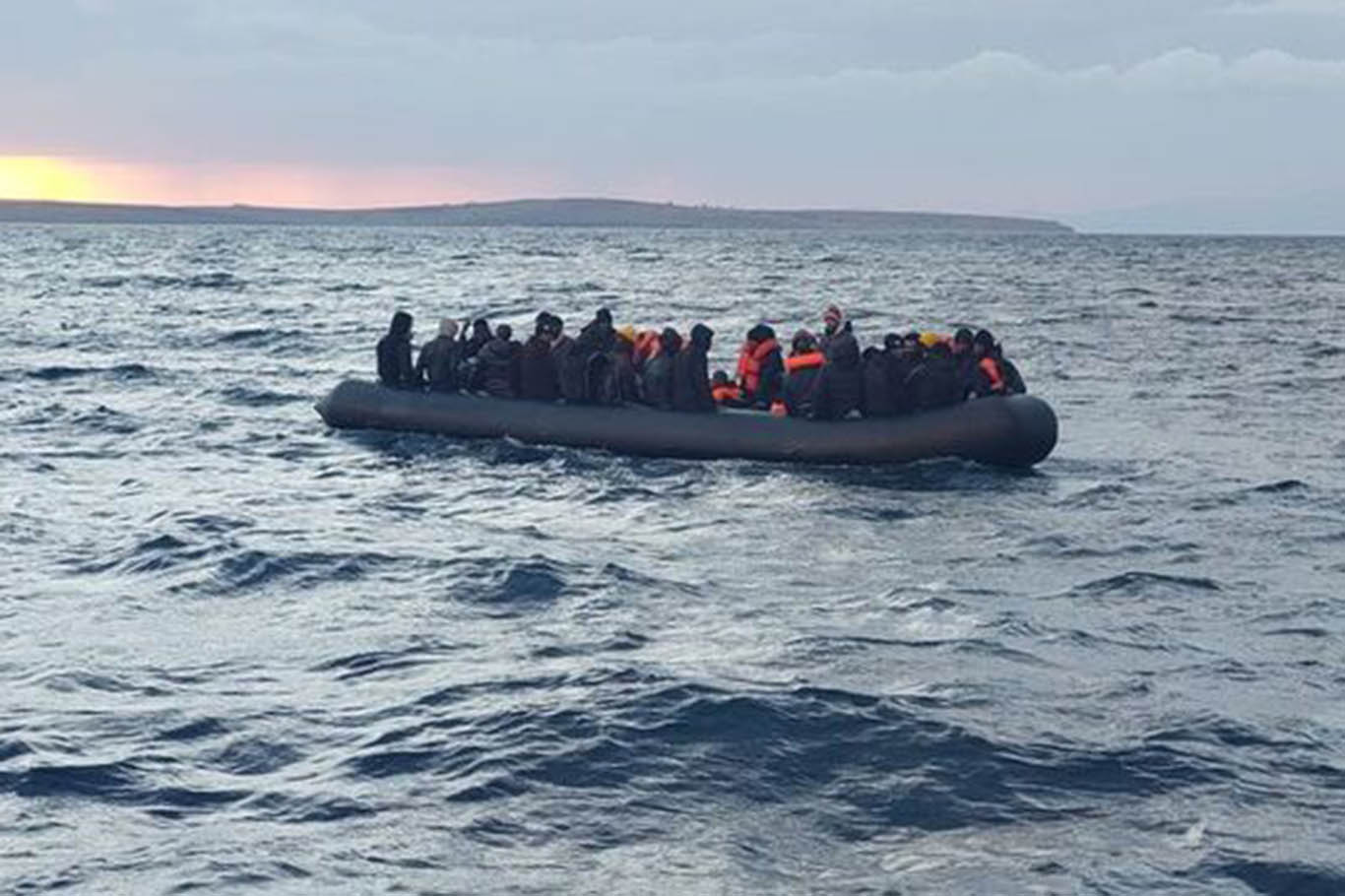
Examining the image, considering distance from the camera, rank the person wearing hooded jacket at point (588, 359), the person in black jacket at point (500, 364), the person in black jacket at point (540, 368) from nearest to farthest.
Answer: the person wearing hooded jacket at point (588, 359)
the person in black jacket at point (540, 368)
the person in black jacket at point (500, 364)

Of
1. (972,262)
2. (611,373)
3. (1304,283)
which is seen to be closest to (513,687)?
(611,373)

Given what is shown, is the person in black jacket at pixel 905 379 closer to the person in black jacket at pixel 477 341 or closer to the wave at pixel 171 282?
the person in black jacket at pixel 477 341

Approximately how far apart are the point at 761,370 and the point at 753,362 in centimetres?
14

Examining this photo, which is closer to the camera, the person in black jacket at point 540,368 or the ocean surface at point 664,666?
the ocean surface at point 664,666

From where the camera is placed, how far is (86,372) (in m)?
40.7

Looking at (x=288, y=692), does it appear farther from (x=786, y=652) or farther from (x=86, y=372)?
(x=86, y=372)

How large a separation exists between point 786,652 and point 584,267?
3849 inches

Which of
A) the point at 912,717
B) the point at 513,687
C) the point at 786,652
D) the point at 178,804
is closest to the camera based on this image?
the point at 178,804

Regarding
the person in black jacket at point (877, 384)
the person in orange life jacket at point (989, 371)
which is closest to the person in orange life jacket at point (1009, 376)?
the person in orange life jacket at point (989, 371)

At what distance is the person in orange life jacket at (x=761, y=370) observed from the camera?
24.0m

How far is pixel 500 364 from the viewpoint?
1009 inches

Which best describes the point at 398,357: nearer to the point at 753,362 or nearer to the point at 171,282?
the point at 753,362

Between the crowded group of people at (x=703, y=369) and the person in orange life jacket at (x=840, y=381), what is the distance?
0.01 metres

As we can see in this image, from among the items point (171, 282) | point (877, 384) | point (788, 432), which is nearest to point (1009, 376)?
point (877, 384)
